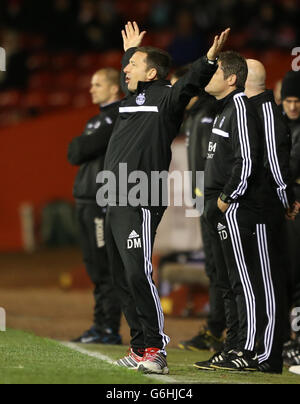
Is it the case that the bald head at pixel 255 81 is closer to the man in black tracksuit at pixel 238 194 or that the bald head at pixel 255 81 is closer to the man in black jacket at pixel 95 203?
the man in black tracksuit at pixel 238 194

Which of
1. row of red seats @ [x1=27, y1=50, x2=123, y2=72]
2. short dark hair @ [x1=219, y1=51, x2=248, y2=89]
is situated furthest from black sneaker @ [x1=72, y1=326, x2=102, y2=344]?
row of red seats @ [x1=27, y1=50, x2=123, y2=72]

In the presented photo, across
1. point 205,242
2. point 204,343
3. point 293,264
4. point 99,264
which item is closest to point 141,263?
point 293,264

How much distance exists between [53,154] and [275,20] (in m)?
5.09

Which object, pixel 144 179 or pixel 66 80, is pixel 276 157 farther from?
pixel 66 80

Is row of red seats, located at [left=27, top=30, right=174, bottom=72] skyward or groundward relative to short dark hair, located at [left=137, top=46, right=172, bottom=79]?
skyward

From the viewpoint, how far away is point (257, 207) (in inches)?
256

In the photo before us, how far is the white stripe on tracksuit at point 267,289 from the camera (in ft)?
21.5

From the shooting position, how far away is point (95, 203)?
8352 mm

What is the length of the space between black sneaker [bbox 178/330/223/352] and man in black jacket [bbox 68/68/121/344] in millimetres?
639

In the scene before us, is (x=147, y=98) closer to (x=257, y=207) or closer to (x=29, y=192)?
(x=257, y=207)

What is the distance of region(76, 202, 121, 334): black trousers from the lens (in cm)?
839

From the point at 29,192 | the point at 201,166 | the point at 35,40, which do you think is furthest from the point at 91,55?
the point at 201,166

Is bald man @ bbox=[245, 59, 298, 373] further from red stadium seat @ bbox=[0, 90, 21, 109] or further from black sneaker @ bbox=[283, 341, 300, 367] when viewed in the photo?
red stadium seat @ bbox=[0, 90, 21, 109]

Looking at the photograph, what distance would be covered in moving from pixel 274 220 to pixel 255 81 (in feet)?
3.48
